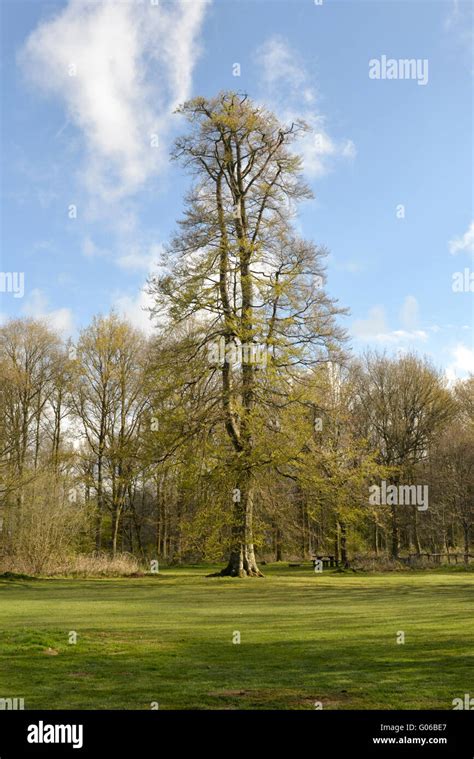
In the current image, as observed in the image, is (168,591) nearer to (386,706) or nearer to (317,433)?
(317,433)

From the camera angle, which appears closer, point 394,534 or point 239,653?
point 239,653

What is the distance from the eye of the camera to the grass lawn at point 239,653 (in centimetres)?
713

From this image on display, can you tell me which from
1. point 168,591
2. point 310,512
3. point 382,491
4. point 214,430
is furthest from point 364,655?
point 382,491

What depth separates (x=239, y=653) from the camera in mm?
9602

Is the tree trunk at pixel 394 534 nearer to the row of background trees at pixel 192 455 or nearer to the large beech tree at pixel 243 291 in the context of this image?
the row of background trees at pixel 192 455

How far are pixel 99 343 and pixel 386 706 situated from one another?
120ft

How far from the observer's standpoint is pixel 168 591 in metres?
21.7

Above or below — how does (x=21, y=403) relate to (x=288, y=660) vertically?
above

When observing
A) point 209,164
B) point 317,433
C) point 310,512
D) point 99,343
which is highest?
point 209,164
